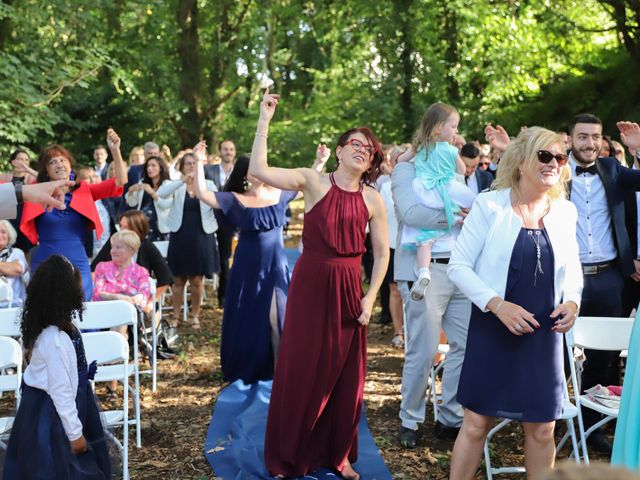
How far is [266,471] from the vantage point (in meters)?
5.23

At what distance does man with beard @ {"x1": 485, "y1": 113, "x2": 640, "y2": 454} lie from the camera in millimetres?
5598

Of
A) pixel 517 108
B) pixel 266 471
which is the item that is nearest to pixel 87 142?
pixel 517 108

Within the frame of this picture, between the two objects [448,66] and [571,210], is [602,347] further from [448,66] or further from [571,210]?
[448,66]

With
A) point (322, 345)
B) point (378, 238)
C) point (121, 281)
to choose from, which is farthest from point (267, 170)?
point (121, 281)

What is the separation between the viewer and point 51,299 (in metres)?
4.20

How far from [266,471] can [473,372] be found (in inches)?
71.5

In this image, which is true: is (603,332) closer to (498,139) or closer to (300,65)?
(498,139)

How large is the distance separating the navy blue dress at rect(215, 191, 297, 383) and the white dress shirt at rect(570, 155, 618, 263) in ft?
8.52

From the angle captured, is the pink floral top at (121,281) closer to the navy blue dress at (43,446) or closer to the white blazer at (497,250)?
the navy blue dress at (43,446)

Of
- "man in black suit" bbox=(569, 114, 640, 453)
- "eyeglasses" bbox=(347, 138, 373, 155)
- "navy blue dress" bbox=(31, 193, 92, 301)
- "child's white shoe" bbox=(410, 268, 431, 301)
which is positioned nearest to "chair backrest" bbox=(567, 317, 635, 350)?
"man in black suit" bbox=(569, 114, 640, 453)

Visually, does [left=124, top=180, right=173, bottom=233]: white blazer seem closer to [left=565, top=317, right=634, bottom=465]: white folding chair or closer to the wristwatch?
[left=565, top=317, right=634, bottom=465]: white folding chair

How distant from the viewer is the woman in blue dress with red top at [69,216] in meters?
6.75

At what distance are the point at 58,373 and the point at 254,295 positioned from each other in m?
3.42

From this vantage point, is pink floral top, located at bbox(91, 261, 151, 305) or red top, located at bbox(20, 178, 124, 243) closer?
red top, located at bbox(20, 178, 124, 243)
